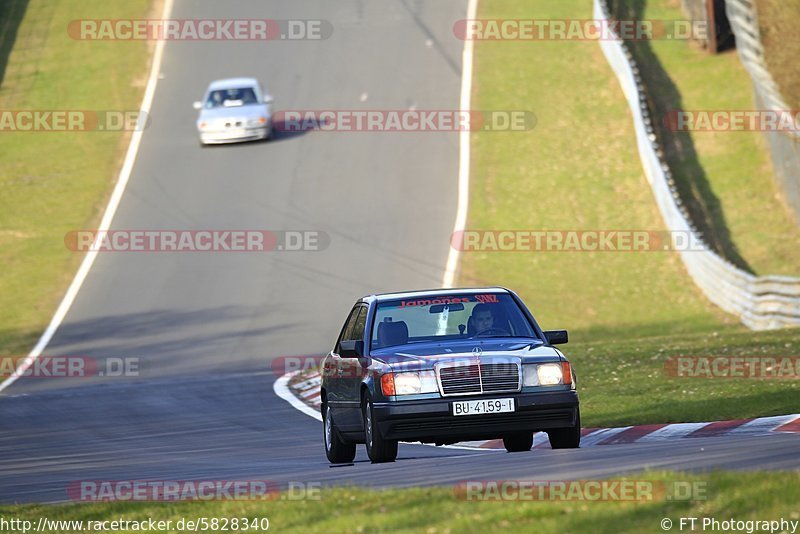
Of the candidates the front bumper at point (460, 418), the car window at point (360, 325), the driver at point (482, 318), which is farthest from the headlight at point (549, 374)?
the car window at point (360, 325)

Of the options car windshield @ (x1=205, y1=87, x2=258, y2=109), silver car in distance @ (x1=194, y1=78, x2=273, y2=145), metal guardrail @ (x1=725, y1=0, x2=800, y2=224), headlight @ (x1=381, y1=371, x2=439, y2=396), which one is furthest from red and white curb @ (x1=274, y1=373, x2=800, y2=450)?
car windshield @ (x1=205, y1=87, x2=258, y2=109)

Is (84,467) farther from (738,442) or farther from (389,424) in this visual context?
(738,442)

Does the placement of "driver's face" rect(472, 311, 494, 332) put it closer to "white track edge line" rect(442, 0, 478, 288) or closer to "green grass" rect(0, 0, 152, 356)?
"white track edge line" rect(442, 0, 478, 288)

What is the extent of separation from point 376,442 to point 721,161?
79.3 ft

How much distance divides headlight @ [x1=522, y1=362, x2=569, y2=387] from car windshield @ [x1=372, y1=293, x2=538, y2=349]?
3.02 feet

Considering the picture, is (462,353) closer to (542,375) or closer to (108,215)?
(542,375)

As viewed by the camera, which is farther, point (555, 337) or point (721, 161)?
point (721, 161)

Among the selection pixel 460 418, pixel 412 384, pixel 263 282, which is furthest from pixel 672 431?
pixel 263 282

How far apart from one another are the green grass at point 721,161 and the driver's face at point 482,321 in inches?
688

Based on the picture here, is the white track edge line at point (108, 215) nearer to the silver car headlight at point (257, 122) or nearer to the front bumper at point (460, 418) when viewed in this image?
the silver car headlight at point (257, 122)

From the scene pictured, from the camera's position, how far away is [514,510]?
780cm

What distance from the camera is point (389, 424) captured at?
1152 centimetres

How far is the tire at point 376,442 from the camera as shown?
11.7 metres

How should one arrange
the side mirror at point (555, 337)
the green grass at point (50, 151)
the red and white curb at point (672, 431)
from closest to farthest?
the side mirror at point (555, 337)
the red and white curb at point (672, 431)
the green grass at point (50, 151)
